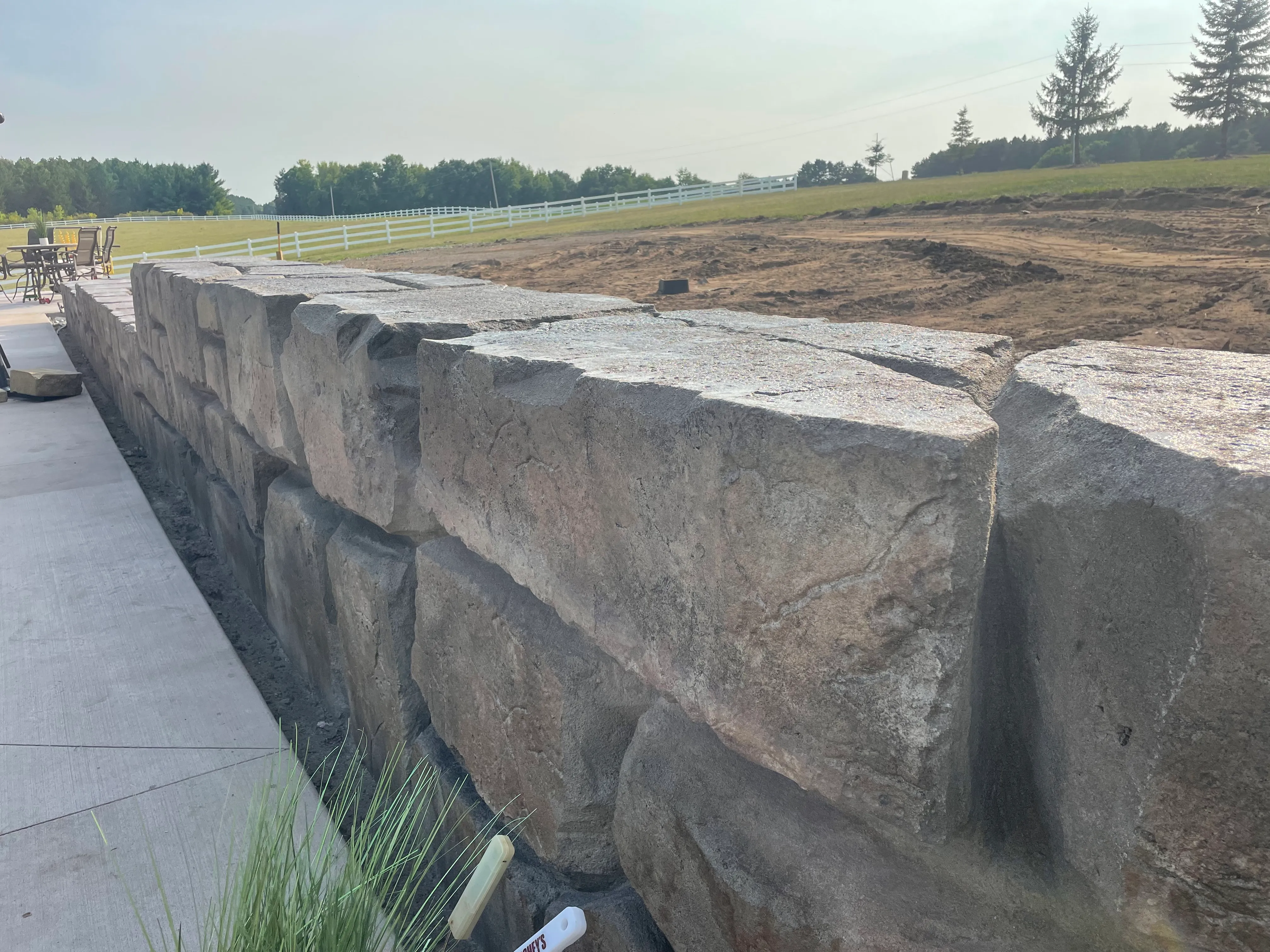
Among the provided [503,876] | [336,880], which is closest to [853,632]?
[503,876]

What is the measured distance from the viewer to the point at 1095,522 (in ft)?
2.52

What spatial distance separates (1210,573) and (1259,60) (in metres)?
54.9

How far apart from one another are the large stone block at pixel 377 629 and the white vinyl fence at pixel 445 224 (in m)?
18.8

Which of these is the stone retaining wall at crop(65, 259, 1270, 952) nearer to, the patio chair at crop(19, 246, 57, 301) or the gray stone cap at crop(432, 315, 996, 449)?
the gray stone cap at crop(432, 315, 996, 449)

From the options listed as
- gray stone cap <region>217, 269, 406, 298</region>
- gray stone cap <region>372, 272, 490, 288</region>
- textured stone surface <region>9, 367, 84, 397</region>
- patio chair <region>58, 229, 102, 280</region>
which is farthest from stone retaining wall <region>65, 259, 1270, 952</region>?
patio chair <region>58, 229, 102, 280</region>

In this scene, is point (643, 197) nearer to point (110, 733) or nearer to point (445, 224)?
point (445, 224)

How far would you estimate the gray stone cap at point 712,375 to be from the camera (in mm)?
907

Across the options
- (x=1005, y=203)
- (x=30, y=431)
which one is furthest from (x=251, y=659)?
(x=1005, y=203)

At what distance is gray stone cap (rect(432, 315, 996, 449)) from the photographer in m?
0.91

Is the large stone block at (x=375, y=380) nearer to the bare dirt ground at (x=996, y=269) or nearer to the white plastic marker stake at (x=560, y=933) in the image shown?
the white plastic marker stake at (x=560, y=933)

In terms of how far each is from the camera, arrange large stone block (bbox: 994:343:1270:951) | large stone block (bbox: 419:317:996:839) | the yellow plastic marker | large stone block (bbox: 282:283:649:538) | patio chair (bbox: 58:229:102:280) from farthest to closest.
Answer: patio chair (bbox: 58:229:102:280) < large stone block (bbox: 282:283:649:538) < the yellow plastic marker < large stone block (bbox: 419:317:996:839) < large stone block (bbox: 994:343:1270:951)

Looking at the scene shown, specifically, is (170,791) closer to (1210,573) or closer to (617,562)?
(617,562)

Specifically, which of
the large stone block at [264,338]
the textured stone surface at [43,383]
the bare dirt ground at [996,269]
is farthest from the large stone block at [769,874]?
the textured stone surface at [43,383]

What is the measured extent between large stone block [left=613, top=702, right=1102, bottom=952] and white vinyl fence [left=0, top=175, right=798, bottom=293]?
65.4ft
